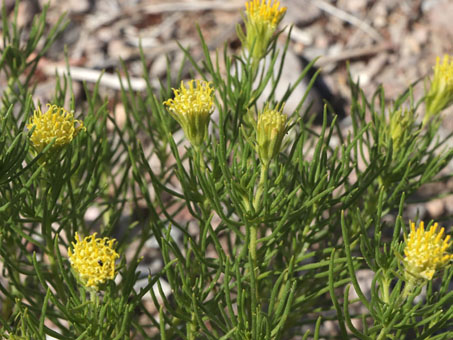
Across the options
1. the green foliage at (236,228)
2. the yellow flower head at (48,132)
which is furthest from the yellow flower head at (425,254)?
the yellow flower head at (48,132)

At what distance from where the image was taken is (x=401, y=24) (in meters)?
3.57

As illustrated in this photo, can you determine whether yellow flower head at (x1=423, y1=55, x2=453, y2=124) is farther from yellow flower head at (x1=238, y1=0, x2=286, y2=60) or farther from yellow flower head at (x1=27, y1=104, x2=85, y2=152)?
yellow flower head at (x1=27, y1=104, x2=85, y2=152)

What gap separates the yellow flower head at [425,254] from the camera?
127cm

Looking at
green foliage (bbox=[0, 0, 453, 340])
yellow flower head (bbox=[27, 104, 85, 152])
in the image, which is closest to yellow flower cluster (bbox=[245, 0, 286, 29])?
green foliage (bbox=[0, 0, 453, 340])

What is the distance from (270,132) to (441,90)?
70 cm

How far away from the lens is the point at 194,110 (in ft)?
4.81

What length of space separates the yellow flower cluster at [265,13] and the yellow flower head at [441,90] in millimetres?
486

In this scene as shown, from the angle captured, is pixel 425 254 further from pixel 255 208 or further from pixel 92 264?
pixel 92 264

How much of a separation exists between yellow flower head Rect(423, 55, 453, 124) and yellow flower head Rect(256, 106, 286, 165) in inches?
24.4

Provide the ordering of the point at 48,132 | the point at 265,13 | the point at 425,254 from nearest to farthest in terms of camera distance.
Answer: the point at 425,254 < the point at 48,132 < the point at 265,13

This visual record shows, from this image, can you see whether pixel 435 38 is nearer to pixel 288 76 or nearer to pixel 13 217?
pixel 288 76

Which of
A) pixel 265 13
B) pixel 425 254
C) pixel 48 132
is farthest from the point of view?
pixel 265 13

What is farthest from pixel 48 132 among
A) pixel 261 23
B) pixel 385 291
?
pixel 385 291

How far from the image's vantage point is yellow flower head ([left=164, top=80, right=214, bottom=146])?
4.79 feet
